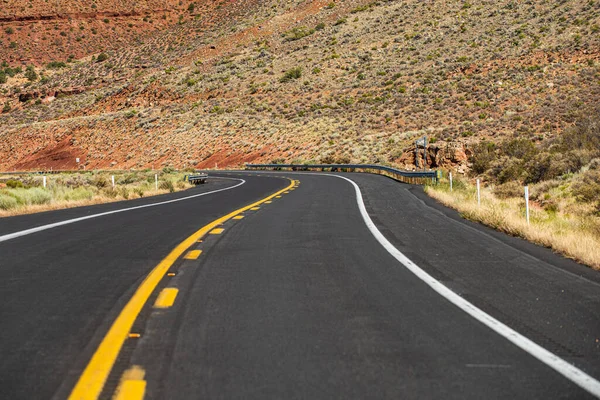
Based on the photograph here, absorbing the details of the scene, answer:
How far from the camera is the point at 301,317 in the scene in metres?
5.51

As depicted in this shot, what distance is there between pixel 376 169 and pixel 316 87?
36.7 meters

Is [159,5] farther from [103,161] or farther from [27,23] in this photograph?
[103,161]

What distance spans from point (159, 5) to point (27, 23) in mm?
25856

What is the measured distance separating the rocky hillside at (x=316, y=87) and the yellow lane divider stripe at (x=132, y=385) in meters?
37.4

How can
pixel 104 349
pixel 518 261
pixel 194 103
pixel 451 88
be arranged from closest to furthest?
pixel 104 349
pixel 518 261
pixel 451 88
pixel 194 103

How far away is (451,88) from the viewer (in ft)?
212

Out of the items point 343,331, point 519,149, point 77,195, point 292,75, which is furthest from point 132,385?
point 292,75

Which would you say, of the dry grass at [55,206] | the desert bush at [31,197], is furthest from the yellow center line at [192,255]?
the desert bush at [31,197]

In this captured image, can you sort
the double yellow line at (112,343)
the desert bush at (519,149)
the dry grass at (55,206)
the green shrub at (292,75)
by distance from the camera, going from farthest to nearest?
the green shrub at (292,75)
the desert bush at (519,149)
the dry grass at (55,206)
the double yellow line at (112,343)

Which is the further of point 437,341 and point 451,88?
point 451,88

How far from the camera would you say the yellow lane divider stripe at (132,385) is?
3.70 m

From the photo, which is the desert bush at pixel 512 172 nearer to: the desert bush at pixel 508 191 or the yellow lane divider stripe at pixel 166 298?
the desert bush at pixel 508 191

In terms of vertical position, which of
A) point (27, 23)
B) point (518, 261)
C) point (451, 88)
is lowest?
point (518, 261)

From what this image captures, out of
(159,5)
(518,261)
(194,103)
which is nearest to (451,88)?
(194,103)
